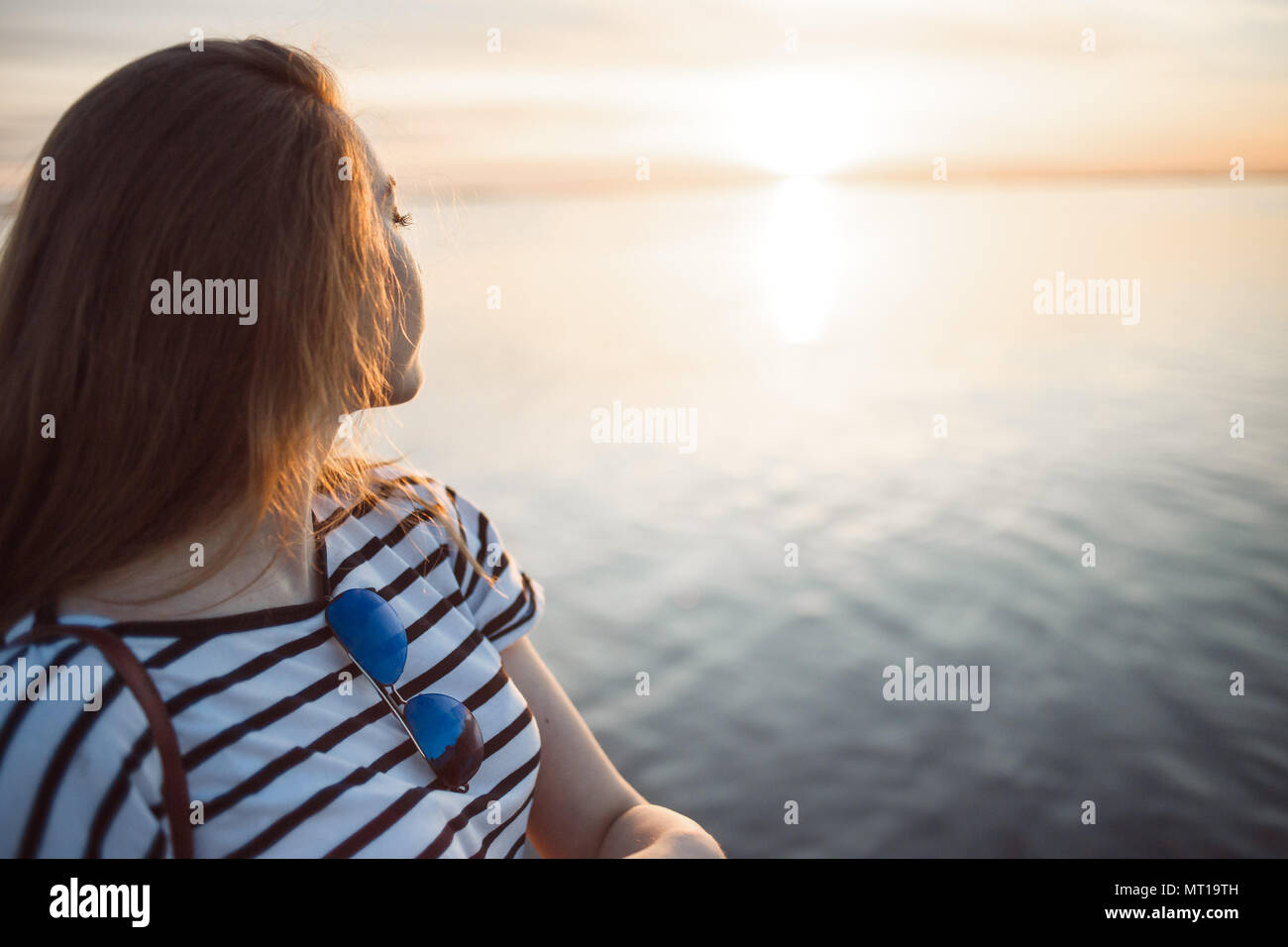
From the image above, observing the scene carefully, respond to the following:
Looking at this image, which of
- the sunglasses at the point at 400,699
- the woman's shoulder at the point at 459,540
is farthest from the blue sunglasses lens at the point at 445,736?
the woman's shoulder at the point at 459,540

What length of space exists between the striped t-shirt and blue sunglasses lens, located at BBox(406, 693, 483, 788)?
0.07 feet

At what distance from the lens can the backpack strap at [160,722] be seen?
0.84m

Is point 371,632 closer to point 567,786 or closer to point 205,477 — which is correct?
point 205,477

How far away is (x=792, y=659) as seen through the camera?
11.7ft

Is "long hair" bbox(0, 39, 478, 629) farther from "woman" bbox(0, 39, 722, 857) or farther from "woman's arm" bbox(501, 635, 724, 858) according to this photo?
"woman's arm" bbox(501, 635, 724, 858)

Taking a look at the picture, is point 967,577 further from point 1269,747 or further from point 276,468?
point 276,468

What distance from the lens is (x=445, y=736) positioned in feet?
3.46

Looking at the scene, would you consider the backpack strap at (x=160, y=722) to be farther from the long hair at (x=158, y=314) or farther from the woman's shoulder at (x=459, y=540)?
the woman's shoulder at (x=459, y=540)

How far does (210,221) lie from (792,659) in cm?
297

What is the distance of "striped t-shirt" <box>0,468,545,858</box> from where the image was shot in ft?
2.63

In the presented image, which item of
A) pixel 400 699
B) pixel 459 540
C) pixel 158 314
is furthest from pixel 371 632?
pixel 158 314

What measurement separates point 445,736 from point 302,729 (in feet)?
0.53

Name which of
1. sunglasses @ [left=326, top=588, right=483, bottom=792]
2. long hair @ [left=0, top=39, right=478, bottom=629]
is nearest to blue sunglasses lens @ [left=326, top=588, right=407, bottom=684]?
sunglasses @ [left=326, top=588, right=483, bottom=792]
